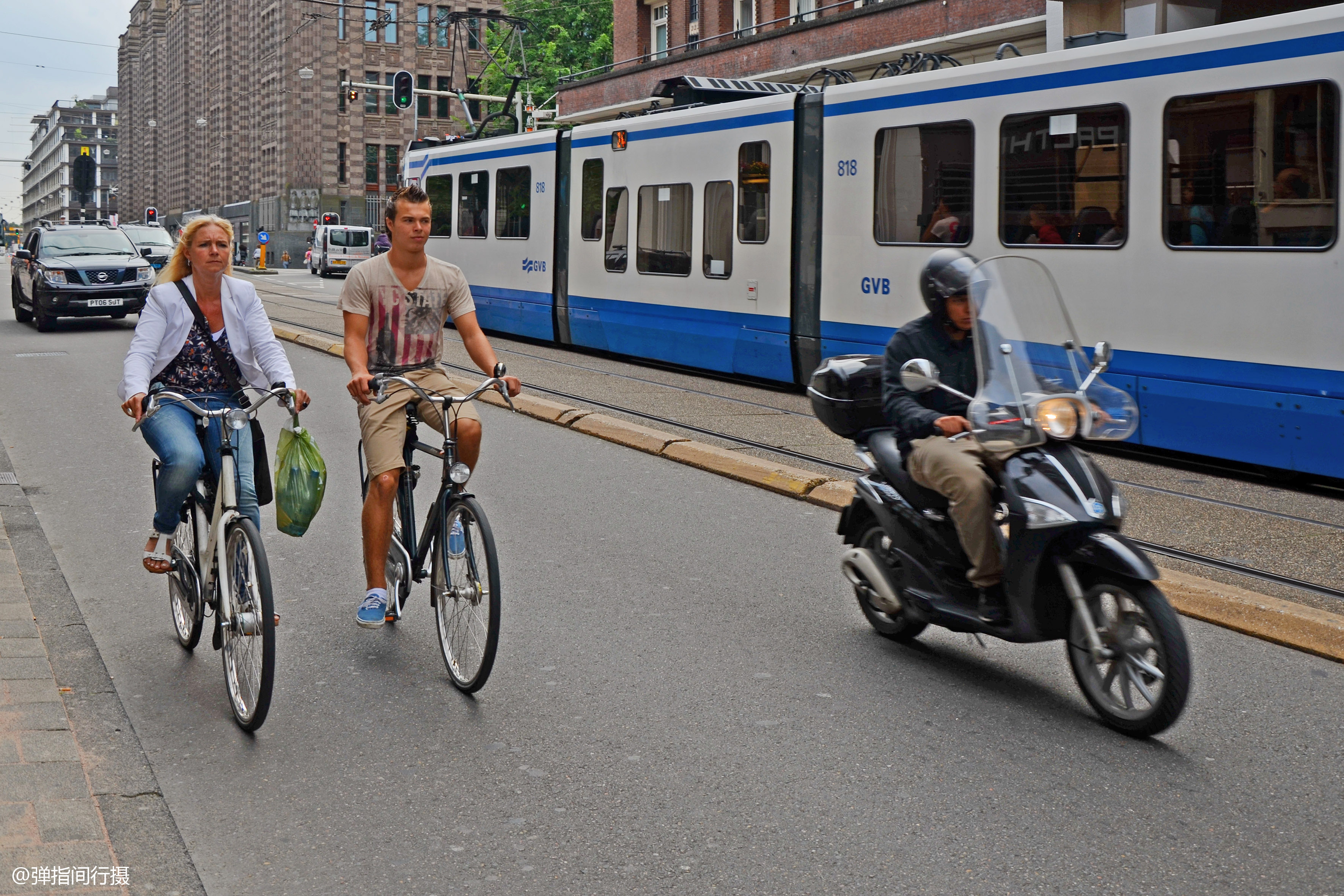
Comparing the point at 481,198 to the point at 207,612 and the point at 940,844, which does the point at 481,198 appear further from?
the point at 940,844

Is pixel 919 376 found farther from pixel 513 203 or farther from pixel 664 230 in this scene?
pixel 513 203

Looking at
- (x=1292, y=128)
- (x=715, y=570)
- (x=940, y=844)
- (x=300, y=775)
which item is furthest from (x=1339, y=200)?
(x=300, y=775)

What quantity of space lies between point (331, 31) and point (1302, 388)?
77.6 m

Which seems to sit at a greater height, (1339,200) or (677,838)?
(1339,200)

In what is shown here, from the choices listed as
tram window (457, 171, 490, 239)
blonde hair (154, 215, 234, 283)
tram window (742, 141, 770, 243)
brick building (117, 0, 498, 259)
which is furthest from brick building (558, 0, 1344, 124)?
brick building (117, 0, 498, 259)

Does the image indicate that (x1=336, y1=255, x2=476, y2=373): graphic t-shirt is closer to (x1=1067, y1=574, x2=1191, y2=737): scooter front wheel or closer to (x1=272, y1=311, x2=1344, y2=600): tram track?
(x1=1067, y1=574, x2=1191, y2=737): scooter front wheel

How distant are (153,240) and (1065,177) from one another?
22168 mm

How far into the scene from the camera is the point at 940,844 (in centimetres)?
377

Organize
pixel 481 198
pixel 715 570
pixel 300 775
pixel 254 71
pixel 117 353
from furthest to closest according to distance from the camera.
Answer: pixel 254 71, pixel 481 198, pixel 117 353, pixel 715 570, pixel 300 775

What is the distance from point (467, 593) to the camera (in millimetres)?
4984

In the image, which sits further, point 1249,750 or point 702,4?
point 702,4

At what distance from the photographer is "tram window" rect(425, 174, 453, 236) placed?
2192 centimetres

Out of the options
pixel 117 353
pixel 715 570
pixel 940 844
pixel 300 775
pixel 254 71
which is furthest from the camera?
pixel 254 71

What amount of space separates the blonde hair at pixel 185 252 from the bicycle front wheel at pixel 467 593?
122 centimetres
